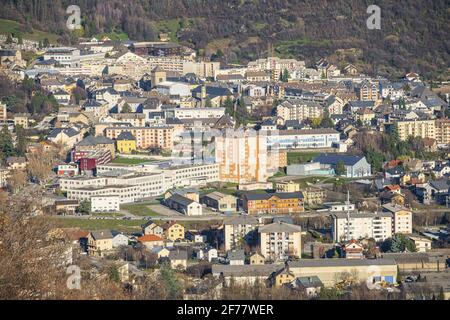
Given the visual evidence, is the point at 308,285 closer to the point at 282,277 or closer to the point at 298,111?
the point at 282,277

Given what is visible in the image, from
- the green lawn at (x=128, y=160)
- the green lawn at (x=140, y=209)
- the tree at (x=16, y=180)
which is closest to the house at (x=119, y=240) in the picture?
the green lawn at (x=140, y=209)

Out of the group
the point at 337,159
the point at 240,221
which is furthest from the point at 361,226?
the point at 337,159

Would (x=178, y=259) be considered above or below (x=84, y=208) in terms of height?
below

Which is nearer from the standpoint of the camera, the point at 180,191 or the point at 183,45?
the point at 180,191

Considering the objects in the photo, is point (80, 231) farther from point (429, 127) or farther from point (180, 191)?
point (429, 127)

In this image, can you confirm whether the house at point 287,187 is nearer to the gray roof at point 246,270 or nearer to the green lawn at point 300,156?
the green lawn at point 300,156
